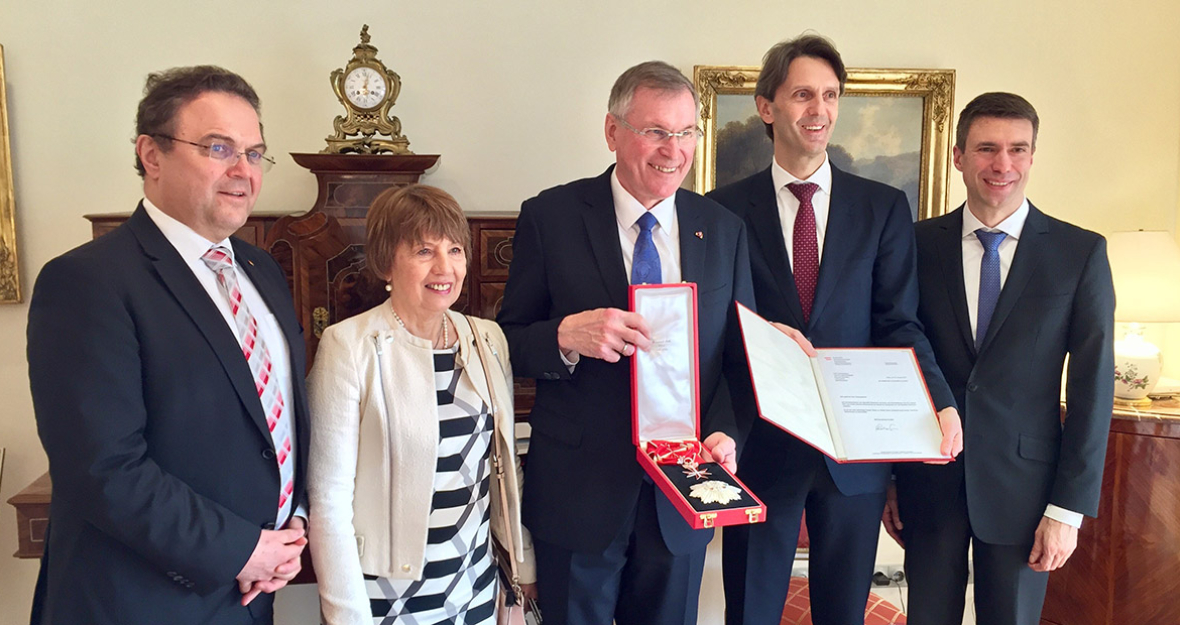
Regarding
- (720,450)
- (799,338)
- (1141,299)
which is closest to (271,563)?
(720,450)

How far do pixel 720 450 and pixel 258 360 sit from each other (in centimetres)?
110

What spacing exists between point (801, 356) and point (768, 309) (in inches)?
8.1

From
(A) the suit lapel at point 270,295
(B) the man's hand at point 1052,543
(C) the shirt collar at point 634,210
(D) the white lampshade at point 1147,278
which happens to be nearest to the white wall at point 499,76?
(D) the white lampshade at point 1147,278

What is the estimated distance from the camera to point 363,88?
3.12m

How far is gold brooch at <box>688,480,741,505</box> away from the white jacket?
602mm

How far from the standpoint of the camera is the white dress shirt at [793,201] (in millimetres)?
2180

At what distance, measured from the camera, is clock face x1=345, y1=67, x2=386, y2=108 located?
3.12 meters

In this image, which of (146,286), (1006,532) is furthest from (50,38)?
(1006,532)

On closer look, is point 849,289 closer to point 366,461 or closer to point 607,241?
point 607,241

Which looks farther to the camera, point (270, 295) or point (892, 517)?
point (892, 517)

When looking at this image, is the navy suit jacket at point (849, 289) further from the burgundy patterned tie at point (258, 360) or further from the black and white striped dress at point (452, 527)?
the burgundy patterned tie at point (258, 360)

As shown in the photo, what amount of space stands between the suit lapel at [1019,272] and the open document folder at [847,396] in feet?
0.99

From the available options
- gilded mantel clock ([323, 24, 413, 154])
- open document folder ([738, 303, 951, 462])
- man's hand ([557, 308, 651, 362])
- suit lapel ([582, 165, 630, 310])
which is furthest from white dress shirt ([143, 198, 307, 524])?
gilded mantel clock ([323, 24, 413, 154])

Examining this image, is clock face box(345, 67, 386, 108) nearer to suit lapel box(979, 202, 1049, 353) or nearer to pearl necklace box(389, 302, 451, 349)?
pearl necklace box(389, 302, 451, 349)
